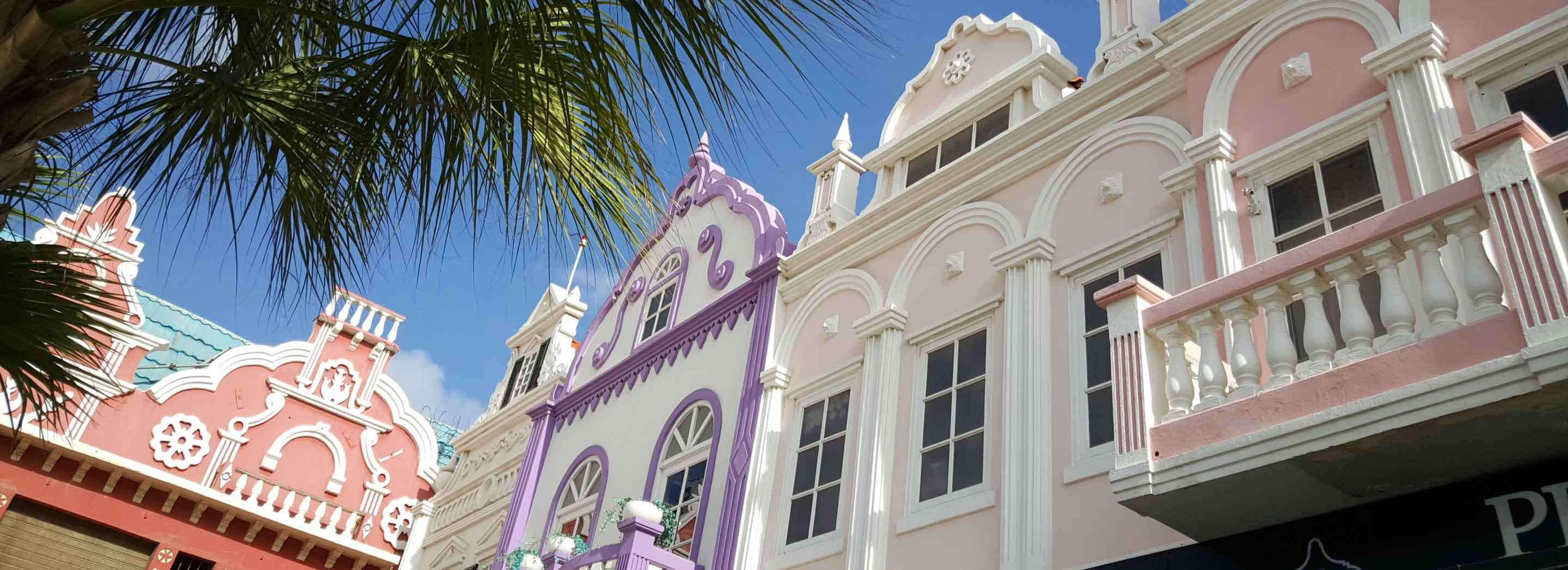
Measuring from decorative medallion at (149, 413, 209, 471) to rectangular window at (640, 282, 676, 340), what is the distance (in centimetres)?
783

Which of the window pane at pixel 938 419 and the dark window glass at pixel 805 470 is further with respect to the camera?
the dark window glass at pixel 805 470

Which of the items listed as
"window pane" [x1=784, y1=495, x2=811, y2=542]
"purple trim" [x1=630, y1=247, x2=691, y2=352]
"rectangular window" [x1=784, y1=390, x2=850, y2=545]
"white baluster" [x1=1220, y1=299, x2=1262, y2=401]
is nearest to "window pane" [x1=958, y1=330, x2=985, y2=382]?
"rectangular window" [x1=784, y1=390, x2=850, y2=545]

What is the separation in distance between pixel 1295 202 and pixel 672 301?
8.39 m

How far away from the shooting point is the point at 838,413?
9.87 meters

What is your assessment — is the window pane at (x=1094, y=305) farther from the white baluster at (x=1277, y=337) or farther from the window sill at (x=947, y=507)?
the white baluster at (x=1277, y=337)

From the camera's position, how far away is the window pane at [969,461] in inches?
315

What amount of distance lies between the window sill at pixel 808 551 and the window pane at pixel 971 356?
166cm

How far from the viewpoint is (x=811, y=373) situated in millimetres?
10430

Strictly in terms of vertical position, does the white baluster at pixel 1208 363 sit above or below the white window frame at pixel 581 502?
below

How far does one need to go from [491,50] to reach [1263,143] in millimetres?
5078

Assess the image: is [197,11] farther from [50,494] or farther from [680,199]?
[50,494]

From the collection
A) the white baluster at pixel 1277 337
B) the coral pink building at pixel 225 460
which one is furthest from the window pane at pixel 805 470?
the coral pink building at pixel 225 460

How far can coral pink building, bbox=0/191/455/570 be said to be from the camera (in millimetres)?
15297

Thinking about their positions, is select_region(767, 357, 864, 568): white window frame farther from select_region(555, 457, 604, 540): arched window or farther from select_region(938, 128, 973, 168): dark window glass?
select_region(555, 457, 604, 540): arched window
